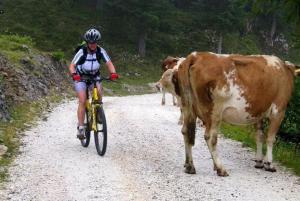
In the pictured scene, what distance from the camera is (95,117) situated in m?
9.95

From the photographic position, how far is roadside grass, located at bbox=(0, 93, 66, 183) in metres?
9.25

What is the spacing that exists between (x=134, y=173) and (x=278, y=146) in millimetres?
3847

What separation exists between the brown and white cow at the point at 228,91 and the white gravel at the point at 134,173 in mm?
506

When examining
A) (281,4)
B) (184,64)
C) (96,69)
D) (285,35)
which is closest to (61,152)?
(96,69)

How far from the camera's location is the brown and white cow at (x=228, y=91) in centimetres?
796

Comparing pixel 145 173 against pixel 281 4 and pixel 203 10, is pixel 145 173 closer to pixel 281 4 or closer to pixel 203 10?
pixel 281 4

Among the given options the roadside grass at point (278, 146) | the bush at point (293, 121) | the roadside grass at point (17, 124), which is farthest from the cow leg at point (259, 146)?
the roadside grass at point (17, 124)

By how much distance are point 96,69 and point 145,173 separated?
298 centimetres

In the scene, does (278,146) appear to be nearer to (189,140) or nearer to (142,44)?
(189,140)

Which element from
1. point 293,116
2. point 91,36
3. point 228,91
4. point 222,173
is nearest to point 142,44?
point 91,36

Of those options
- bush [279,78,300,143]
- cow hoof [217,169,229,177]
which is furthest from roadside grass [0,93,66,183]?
bush [279,78,300,143]

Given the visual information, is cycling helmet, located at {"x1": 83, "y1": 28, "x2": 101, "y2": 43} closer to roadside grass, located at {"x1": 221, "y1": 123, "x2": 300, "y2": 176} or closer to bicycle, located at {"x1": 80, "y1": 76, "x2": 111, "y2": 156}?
bicycle, located at {"x1": 80, "y1": 76, "x2": 111, "y2": 156}

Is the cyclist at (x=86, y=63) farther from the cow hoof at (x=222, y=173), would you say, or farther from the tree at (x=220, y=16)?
the tree at (x=220, y=16)

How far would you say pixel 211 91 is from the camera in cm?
794
